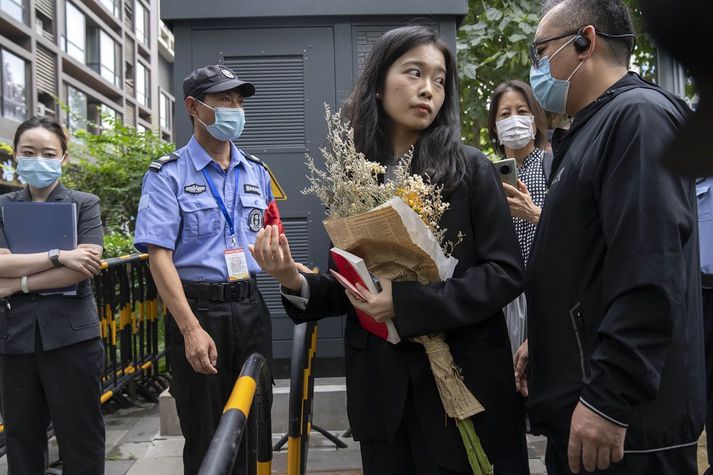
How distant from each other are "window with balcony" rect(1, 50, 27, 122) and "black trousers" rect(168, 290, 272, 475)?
76.0 ft

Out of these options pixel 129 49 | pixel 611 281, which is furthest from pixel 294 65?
pixel 129 49

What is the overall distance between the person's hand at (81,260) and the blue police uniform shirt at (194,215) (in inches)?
11.9

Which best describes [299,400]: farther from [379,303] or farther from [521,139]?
[521,139]

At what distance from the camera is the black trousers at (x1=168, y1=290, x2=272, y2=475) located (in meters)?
3.17

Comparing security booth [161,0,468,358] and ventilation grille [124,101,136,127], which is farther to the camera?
ventilation grille [124,101,136,127]

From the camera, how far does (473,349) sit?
2.00m

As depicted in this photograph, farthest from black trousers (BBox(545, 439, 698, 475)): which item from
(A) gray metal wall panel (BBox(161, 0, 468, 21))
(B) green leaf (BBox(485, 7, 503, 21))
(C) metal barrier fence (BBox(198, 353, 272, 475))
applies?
(B) green leaf (BBox(485, 7, 503, 21))

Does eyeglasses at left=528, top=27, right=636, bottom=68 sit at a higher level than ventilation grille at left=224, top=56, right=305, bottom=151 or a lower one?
lower

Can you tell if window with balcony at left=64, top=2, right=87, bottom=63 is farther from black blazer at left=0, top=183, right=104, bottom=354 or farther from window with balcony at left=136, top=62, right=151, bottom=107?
black blazer at left=0, top=183, right=104, bottom=354

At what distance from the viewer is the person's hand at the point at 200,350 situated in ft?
9.90

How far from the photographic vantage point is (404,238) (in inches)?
72.0

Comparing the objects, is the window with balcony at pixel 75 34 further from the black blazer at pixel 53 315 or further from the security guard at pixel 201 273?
the security guard at pixel 201 273

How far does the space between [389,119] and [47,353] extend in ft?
7.00

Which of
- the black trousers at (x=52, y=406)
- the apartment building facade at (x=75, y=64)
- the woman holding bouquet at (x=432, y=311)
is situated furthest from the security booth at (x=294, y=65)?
the apartment building facade at (x=75, y=64)
